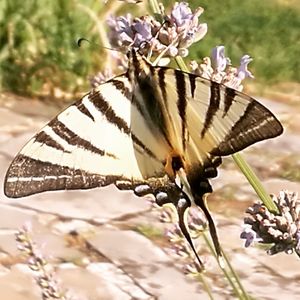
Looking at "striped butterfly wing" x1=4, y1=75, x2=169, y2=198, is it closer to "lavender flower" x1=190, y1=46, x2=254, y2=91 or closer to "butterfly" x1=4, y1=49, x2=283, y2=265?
"butterfly" x1=4, y1=49, x2=283, y2=265

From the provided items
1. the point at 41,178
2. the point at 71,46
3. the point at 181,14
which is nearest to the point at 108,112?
the point at 41,178

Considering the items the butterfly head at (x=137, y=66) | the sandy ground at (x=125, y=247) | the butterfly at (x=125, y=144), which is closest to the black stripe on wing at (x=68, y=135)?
the butterfly at (x=125, y=144)

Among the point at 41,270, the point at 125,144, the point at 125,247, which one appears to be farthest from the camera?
the point at 125,247

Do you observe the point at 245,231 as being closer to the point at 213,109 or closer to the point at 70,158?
the point at 213,109

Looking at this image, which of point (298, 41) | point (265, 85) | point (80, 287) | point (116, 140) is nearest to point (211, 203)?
point (80, 287)

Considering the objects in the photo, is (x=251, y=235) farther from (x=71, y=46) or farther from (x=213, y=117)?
(x=71, y=46)

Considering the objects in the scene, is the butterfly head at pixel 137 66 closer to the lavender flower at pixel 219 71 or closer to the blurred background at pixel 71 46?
the lavender flower at pixel 219 71

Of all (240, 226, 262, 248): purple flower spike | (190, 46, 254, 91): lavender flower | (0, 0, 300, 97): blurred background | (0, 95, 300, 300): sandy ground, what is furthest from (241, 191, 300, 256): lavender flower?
(0, 0, 300, 97): blurred background
